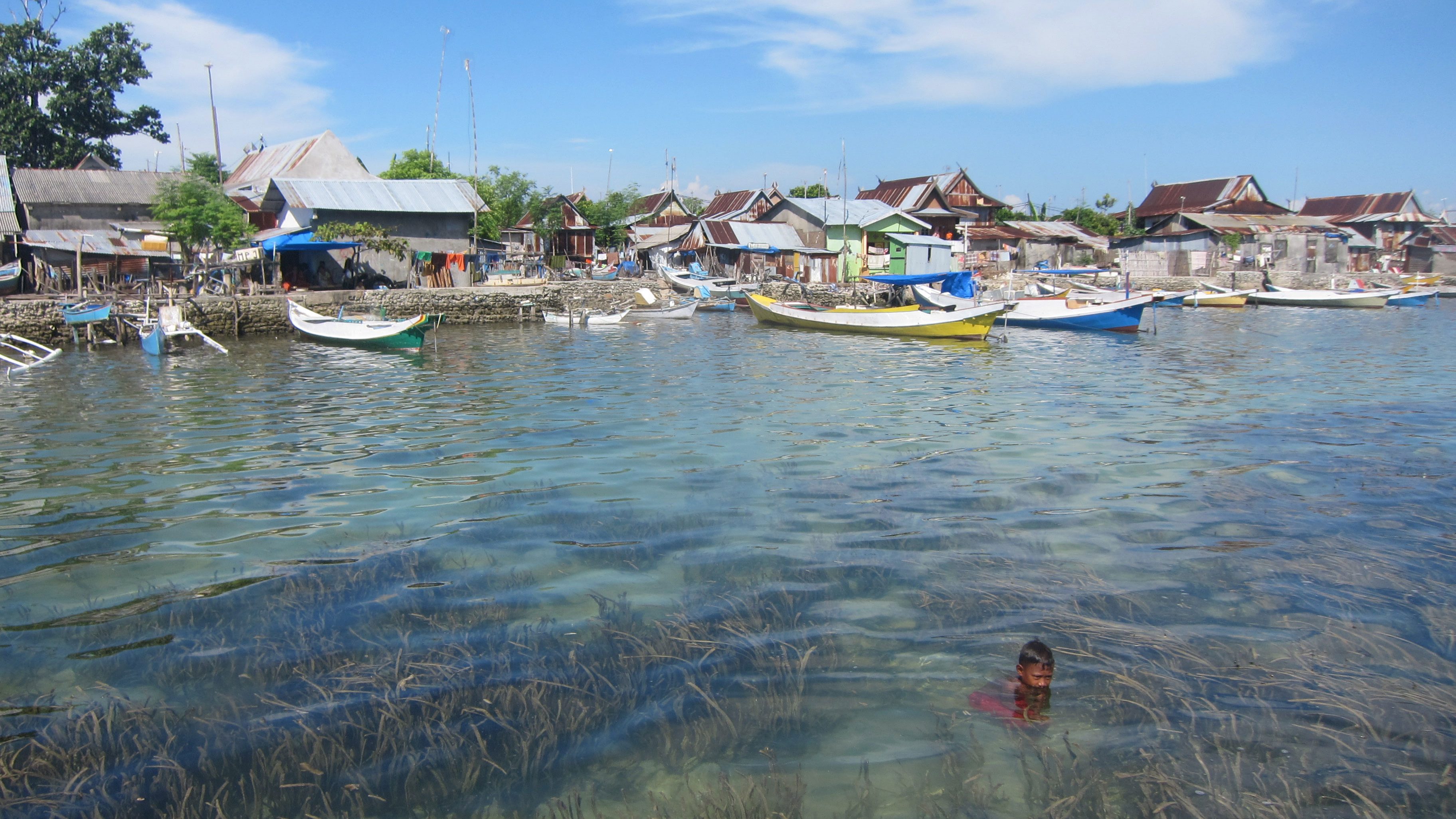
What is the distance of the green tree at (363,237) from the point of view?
104 feet

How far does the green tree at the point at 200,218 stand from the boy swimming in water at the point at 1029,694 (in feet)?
112

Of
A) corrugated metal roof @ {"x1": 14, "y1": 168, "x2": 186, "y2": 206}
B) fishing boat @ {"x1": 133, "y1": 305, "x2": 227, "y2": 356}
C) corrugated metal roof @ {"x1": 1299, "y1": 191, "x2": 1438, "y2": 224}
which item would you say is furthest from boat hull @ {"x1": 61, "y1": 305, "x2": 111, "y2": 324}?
corrugated metal roof @ {"x1": 1299, "y1": 191, "x2": 1438, "y2": 224}

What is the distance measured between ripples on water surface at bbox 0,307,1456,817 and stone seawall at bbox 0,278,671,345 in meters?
16.0

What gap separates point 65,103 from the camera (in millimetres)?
48062

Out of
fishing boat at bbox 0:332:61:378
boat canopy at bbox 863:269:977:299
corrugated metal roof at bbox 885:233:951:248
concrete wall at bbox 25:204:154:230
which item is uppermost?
concrete wall at bbox 25:204:154:230

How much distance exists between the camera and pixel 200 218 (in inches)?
1256

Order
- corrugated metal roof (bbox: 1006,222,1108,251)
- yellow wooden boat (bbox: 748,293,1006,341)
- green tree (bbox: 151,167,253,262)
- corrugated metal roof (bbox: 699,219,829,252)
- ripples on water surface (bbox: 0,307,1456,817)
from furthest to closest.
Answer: corrugated metal roof (bbox: 1006,222,1108,251), corrugated metal roof (bbox: 699,219,829,252), green tree (bbox: 151,167,253,262), yellow wooden boat (bbox: 748,293,1006,341), ripples on water surface (bbox: 0,307,1456,817)

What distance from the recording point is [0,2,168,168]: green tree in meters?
46.8

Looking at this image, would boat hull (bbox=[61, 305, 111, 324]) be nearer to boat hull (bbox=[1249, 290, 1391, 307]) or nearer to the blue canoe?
boat hull (bbox=[1249, 290, 1391, 307])

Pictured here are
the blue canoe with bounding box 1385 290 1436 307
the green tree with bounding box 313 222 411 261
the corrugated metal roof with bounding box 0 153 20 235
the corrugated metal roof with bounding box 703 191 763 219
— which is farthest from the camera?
the corrugated metal roof with bounding box 703 191 763 219

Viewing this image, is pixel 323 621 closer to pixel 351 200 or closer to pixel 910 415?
Result: pixel 910 415

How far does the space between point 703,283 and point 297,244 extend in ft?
58.9

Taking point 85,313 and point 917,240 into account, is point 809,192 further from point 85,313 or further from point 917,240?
point 85,313

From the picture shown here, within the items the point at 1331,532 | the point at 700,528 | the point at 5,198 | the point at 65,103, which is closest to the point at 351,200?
the point at 5,198
